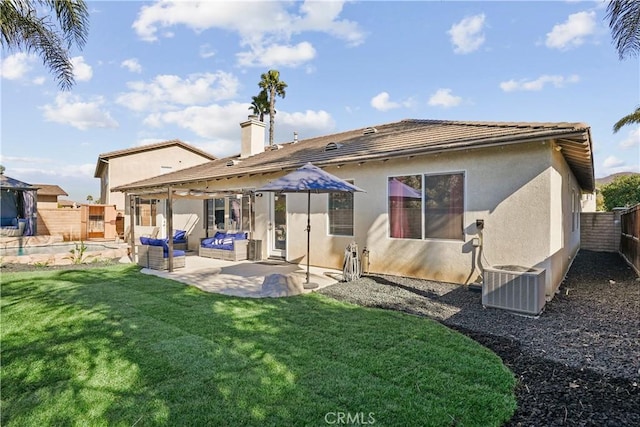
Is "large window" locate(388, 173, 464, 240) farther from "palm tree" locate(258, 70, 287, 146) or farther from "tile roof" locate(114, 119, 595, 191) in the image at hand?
"palm tree" locate(258, 70, 287, 146)

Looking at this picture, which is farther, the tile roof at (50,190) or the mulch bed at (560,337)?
the tile roof at (50,190)

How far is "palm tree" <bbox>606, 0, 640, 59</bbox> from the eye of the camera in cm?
700

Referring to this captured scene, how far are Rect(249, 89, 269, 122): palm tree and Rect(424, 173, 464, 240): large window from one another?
25047 millimetres

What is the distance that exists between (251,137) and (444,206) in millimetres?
12461

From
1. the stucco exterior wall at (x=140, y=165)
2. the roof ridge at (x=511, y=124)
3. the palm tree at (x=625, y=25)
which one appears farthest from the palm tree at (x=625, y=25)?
the stucco exterior wall at (x=140, y=165)

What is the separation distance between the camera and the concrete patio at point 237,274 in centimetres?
823

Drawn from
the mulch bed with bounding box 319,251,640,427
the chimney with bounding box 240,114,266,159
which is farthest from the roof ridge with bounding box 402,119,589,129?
the chimney with bounding box 240,114,266,159

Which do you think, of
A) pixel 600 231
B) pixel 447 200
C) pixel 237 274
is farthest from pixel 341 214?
pixel 600 231

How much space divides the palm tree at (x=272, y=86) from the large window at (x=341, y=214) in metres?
22.1

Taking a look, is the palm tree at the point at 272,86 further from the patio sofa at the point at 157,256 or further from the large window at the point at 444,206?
the large window at the point at 444,206

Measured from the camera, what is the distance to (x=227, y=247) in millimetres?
12898

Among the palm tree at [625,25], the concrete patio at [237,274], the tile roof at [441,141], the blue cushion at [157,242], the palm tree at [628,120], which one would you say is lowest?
the concrete patio at [237,274]

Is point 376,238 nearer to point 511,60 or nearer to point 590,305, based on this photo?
point 590,305

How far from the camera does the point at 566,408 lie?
3.13m
